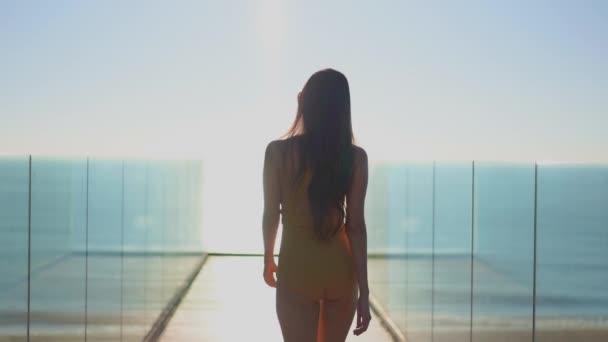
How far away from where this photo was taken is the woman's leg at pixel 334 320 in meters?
3.19

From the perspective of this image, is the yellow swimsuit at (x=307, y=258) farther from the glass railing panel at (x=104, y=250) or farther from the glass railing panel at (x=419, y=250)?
the glass railing panel at (x=419, y=250)

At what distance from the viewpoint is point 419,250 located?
6.74 metres

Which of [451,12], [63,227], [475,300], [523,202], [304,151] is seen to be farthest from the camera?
[451,12]

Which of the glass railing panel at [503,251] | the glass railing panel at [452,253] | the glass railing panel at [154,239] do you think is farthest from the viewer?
the glass railing panel at [154,239]

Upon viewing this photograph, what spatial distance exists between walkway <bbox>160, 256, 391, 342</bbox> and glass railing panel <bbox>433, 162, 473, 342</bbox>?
1.57 meters

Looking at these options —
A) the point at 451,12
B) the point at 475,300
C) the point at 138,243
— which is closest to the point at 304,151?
the point at 475,300

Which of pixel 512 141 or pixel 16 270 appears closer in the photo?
pixel 16 270

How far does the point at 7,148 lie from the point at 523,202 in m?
2.06

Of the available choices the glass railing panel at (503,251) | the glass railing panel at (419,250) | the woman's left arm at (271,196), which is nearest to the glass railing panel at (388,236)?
the glass railing panel at (419,250)

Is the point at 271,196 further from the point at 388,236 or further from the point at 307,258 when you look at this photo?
the point at 388,236

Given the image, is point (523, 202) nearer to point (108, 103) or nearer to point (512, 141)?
point (512, 141)

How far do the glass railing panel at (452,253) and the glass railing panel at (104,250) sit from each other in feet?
6.19

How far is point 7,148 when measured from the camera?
12.7 ft

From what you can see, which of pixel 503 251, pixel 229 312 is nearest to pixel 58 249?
pixel 503 251
